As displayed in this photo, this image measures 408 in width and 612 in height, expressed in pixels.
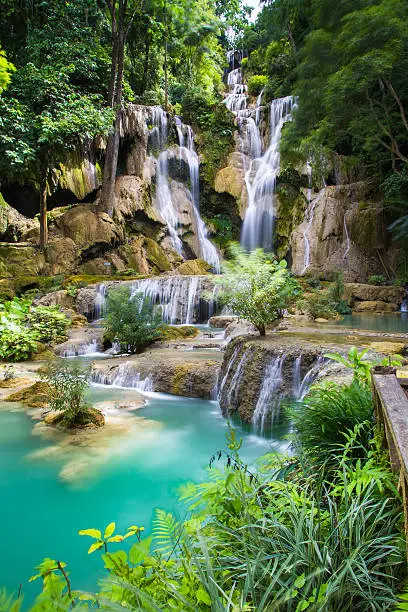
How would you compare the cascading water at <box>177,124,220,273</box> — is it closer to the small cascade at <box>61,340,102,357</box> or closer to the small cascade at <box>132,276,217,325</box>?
the small cascade at <box>132,276,217,325</box>

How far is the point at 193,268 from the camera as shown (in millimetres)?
18219

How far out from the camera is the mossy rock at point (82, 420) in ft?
17.5

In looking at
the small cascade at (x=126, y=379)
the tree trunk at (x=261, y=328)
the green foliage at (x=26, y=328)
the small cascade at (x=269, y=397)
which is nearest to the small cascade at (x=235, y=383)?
the small cascade at (x=269, y=397)

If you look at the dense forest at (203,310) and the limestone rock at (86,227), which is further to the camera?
the limestone rock at (86,227)

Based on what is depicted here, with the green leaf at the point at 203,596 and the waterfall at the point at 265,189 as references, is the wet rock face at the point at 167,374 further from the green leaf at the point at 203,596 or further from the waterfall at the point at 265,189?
the waterfall at the point at 265,189

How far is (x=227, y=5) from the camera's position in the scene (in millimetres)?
31953

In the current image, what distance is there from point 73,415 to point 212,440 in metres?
1.92

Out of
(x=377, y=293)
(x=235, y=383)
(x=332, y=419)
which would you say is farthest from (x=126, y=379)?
(x=377, y=293)

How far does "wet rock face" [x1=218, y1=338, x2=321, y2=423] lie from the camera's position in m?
5.57

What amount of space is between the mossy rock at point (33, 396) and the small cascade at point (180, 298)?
7.62m

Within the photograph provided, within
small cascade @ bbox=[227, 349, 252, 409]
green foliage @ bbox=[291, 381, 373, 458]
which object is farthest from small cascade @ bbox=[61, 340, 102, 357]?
green foliage @ bbox=[291, 381, 373, 458]

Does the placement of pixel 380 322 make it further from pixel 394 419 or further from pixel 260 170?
pixel 260 170

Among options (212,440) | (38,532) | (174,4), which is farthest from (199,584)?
(174,4)

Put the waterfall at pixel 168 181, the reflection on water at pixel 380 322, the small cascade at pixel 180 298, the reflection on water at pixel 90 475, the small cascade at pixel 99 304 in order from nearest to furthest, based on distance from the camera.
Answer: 1. the reflection on water at pixel 90 475
2. the reflection on water at pixel 380 322
3. the small cascade at pixel 99 304
4. the small cascade at pixel 180 298
5. the waterfall at pixel 168 181
